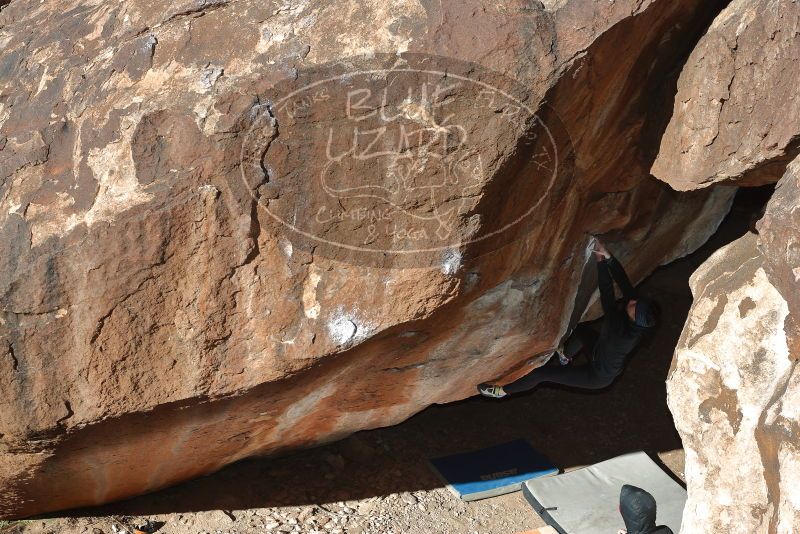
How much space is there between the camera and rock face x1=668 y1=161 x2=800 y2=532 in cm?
214

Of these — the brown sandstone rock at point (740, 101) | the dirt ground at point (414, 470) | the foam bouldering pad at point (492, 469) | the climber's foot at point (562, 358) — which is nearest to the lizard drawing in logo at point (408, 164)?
the brown sandstone rock at point (740, 101)

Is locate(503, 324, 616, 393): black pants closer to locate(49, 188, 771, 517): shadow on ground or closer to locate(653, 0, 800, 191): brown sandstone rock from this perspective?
locate(49, 188, 771, 517): shadow on ground

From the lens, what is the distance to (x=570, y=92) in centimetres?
246

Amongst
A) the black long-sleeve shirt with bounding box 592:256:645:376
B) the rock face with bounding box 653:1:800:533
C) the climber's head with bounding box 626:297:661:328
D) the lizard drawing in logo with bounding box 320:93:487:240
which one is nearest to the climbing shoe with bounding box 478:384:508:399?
the black long-sleeve shirt with bounding box 592:256:645:376

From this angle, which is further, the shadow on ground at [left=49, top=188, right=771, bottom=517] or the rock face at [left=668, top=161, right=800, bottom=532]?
the shadow on ground at [left=49, top=188, right=771, bottom=517]

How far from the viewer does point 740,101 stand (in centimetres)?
244

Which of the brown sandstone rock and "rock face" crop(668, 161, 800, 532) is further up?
the brown sandstone rock

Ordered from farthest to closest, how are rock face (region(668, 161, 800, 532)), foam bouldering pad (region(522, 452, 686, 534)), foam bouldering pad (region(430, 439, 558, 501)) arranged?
foam bouldering pad (region(430, 439, 558, 501))
foam bouldering pad (region(522, 452, 686, 534))
rock face (region(668, 161, 800, 532))

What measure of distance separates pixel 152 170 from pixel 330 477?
69.5 inches

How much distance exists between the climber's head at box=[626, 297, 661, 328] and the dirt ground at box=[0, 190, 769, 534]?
1017 millimetres

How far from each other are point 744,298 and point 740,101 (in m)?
0.59

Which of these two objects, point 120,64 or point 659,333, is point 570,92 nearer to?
point 120,64

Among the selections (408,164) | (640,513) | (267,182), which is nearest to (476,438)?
(640,513)

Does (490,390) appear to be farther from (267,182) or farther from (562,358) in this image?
(267,182)
